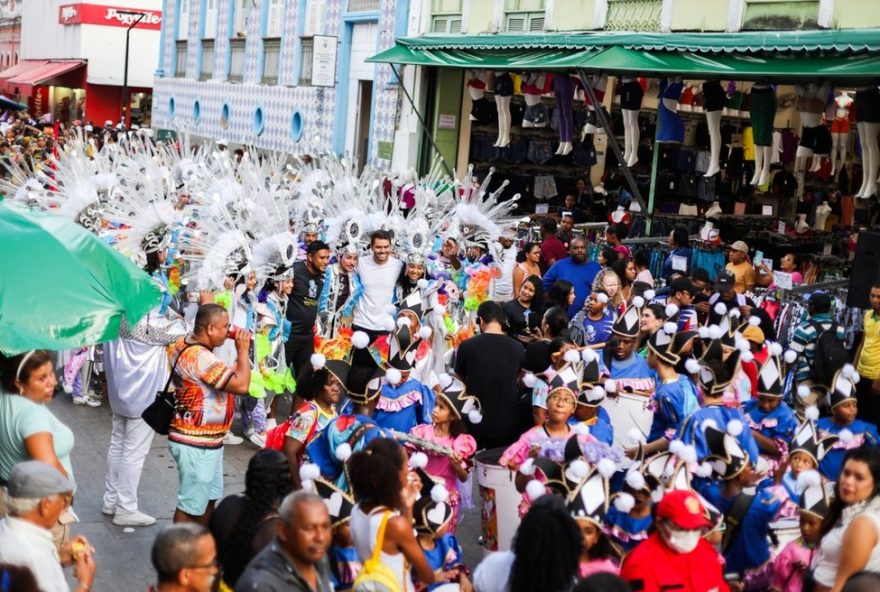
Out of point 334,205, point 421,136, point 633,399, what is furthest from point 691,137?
point 633,399

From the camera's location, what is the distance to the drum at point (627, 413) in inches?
309

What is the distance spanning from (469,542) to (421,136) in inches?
541

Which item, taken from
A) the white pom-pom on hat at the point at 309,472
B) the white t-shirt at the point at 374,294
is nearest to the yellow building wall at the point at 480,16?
the white t-shirt at the point at 374,294

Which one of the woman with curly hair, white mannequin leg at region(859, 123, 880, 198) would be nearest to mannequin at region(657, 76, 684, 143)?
white mannequin leg at region(859, 123, 880, 198)

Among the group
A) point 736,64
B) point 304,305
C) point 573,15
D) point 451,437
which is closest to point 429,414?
point 451,437

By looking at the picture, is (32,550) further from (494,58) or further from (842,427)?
(494,58)

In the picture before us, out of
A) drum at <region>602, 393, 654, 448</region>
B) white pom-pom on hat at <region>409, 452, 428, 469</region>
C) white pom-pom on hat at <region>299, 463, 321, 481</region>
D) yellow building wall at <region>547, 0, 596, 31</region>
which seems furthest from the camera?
yellow building wall at <region>547, 0, 596, 31</region>

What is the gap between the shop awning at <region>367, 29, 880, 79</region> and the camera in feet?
38.6

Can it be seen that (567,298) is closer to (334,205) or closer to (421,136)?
(334,205)

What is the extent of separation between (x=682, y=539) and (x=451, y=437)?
2.26 metres

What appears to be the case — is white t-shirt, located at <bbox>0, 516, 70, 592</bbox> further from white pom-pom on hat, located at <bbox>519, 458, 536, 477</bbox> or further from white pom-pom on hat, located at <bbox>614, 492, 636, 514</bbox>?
white pom-pom on hat, located at <bbox>614, 492, 636, 514</bbox>

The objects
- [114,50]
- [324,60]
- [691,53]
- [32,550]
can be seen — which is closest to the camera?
[32,550]

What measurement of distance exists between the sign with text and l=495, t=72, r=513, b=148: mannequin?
5.83 meters

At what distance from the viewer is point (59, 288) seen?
19.6 ft
